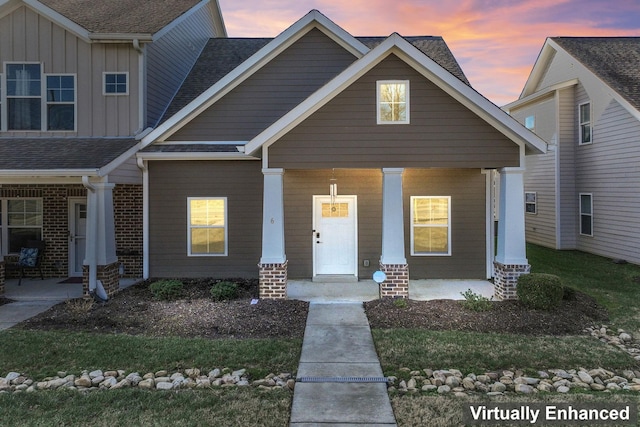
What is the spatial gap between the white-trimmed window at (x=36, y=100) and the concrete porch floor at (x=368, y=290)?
295 inches

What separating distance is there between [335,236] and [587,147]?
34.6ft

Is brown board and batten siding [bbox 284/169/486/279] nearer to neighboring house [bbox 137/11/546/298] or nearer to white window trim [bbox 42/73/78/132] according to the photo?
neighboring house [bbox 137/11/546/298]

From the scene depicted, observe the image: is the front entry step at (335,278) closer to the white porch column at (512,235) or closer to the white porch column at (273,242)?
the white porch column at (273,242)

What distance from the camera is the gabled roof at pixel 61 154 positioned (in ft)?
26.4

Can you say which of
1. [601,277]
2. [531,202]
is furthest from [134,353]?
[531,202]

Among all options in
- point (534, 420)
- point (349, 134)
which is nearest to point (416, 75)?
point (349, 134)

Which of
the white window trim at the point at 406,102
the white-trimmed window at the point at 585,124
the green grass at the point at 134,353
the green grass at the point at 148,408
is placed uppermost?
the white-trimmed window at the point at 585,124

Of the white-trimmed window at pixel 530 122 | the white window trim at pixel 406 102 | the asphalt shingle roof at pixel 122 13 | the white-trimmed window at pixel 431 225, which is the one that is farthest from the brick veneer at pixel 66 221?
the white-trimmed window at pixel 530 122

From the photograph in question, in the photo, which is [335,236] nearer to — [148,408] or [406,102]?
[406,102]

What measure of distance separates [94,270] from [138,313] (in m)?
1.82

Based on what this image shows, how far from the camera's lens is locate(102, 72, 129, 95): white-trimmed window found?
10.3 meters

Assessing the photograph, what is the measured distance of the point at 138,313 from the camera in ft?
23.9

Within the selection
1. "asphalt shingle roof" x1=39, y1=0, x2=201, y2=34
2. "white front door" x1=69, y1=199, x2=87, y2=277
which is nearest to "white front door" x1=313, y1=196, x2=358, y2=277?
"white front door" x1=69, y1=199, x2=87, y2=277

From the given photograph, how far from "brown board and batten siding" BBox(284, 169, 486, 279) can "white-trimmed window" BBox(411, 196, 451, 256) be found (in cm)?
13
